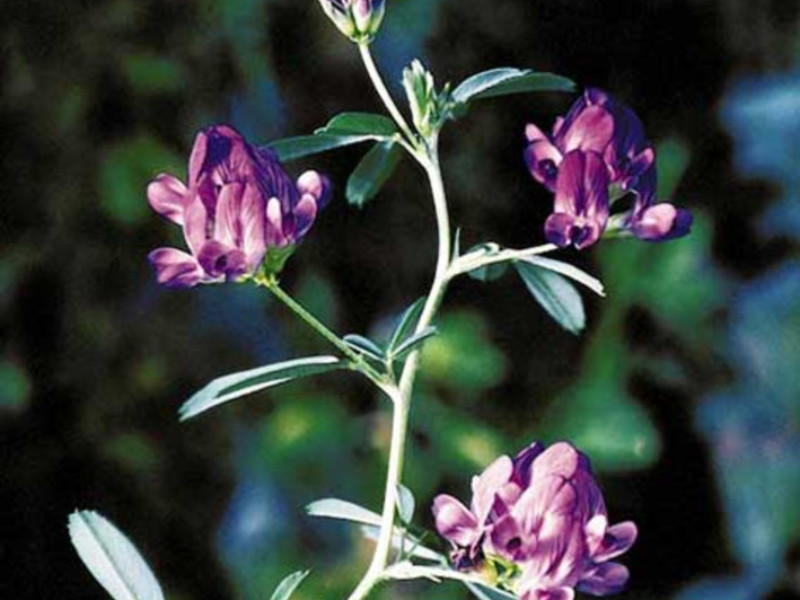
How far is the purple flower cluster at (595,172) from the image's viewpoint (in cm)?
79

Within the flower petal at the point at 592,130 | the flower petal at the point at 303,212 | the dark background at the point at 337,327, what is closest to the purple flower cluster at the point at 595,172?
the flower petal at the point at 592,130

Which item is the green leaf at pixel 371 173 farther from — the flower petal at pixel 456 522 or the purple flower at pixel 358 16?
the flower petal at pixel 456 522

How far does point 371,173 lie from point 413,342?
6.8 inches

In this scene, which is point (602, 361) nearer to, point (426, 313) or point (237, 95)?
point (237, 95)

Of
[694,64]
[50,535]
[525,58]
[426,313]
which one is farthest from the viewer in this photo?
[694,64]

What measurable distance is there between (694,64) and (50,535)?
2.63 ft

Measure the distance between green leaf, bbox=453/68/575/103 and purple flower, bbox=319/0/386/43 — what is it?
1.9 inches

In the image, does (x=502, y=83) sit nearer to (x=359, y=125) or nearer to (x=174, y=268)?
(x=359, y=125)

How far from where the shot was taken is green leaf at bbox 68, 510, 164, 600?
0.81m

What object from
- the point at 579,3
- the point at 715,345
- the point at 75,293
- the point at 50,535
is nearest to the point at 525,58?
the point at 579,3

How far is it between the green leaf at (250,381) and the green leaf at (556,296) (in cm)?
13

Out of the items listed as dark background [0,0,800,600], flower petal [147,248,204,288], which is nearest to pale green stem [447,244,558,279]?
flower petal [147,248,204,288]

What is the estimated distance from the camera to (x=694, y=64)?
5.97 feet

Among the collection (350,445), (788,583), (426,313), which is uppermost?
(426,313)
